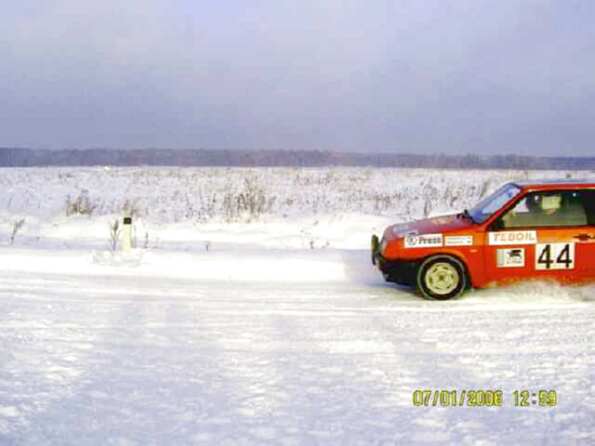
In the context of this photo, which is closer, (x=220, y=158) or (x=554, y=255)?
(x=554, y=255)

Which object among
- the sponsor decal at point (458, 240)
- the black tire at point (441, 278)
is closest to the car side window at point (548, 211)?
the sponsor decal at point (458, 240)

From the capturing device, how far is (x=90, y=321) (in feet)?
23.9

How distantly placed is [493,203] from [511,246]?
0.93m

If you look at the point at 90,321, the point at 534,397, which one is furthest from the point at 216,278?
the point at 534,397

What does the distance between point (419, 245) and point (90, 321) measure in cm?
429

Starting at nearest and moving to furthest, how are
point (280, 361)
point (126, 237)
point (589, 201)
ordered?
1. point (280, 361)
2. point (589, 201)
3. point (126, 237)

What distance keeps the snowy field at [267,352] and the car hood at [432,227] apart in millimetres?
867

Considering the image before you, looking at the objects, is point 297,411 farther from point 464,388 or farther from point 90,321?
point 90,321

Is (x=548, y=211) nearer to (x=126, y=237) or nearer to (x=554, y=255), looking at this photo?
(x=554, y=255)

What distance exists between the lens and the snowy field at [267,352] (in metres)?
4.36

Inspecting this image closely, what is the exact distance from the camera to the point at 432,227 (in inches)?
360

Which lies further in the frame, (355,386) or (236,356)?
(236,356)

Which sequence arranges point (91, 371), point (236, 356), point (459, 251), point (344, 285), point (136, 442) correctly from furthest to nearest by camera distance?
point (344, 285) < point (459, 251) < point (236, 356) < point (91, 371) < point (136, 442)

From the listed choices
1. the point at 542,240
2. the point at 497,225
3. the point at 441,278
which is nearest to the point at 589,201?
the point at 542,240
